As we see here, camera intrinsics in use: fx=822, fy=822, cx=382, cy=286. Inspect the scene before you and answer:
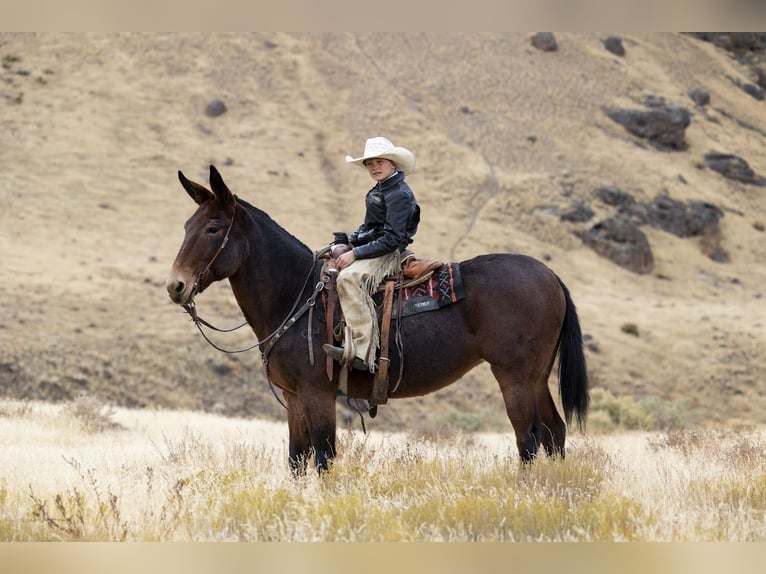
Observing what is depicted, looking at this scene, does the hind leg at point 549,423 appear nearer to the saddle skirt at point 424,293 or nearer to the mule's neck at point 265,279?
the saddle skirt at point 424,293

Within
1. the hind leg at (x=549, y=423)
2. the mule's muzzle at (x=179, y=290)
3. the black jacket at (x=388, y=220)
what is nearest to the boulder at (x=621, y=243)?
the hind leg at (x=549, y=423)

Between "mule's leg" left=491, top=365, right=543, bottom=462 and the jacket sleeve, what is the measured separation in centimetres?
133

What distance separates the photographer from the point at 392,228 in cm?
668

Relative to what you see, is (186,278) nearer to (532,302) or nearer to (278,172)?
(532,302)

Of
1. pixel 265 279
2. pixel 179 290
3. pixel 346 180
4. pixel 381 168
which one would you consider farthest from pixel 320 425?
pixel 346 180

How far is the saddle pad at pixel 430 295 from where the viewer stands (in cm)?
675

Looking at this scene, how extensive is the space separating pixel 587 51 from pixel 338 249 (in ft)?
225

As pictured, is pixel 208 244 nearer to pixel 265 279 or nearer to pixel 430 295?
pixel 265 279

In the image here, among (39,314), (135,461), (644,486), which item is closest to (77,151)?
(39,314)

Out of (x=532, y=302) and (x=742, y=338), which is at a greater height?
(x=532, y=302)

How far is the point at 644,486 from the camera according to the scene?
21.6 feet

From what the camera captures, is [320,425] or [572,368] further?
[572,368]

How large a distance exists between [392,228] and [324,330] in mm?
1003

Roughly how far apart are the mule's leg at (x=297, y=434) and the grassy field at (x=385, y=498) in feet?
0.72
